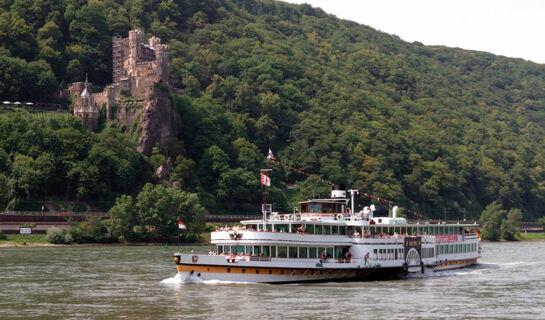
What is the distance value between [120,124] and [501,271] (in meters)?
90.8

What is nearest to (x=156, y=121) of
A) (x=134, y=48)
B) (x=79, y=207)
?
(x=134, y=48)

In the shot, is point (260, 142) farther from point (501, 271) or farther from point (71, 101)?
point (501, 271)

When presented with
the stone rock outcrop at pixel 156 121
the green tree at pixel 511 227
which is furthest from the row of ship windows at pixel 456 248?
the green tree at pixel 511 227

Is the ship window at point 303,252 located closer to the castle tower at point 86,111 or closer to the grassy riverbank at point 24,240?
the grassy riverbank at point 24,240

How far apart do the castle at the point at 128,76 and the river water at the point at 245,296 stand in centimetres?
7372

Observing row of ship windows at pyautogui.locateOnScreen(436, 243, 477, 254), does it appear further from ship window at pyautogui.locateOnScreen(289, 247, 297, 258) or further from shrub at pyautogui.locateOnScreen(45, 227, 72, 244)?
shrub at pyautogui.locateOnScreen(45, 227, 72, 244)

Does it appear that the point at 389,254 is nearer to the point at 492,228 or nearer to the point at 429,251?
the point at 429,251

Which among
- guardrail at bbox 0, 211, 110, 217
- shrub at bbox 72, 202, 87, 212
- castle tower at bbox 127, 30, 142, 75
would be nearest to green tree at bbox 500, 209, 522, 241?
castle tower at bbox 127, 30, 142, 75

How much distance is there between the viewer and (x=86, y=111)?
14838cm

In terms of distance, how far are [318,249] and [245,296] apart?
1118 cm

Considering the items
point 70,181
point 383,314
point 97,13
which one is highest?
point 97,13

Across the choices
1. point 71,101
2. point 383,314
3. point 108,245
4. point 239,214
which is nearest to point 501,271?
point 383,314

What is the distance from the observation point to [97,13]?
7219 inches

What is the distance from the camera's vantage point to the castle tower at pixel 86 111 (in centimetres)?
14775
